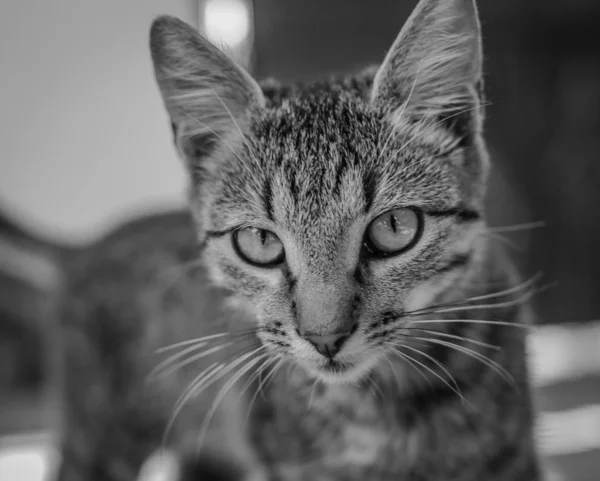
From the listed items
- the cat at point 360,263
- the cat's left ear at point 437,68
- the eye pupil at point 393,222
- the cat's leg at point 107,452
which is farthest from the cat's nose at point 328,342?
the cat's leg at point 107,452

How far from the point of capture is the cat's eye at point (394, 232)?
50 centimetres

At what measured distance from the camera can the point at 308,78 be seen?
693 millimetres

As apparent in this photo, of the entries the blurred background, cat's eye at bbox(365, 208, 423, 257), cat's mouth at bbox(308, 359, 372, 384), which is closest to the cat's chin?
cat's mouth at bbox(308, 359, 372, 384)

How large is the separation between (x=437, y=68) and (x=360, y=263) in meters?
0.19

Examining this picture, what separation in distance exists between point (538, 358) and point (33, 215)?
84cm

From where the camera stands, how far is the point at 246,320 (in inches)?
23.8

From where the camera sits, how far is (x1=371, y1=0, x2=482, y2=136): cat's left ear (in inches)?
17.7

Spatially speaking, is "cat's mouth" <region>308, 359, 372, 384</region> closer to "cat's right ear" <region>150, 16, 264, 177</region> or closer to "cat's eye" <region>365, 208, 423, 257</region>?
"cat's eye" <region>365, 208, 423, 257</region>

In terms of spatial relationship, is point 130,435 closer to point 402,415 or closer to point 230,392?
point 230,392

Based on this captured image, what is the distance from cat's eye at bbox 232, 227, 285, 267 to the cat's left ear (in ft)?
0.54

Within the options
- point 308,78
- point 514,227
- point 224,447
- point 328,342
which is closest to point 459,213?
point 514,227

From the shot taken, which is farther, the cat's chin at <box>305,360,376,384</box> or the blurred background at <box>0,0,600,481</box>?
the blurred background at <box>0,0,600,481</box>

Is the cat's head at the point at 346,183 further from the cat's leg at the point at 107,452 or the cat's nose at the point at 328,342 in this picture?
the cat's leg at the point at 107,452

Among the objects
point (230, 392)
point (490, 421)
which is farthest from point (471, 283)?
point (230, 392)
